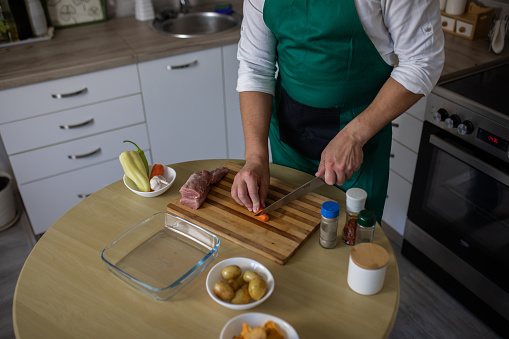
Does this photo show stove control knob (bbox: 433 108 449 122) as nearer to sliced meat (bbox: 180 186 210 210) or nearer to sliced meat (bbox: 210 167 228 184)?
sliced meat (bbox: 210 167 228 184)

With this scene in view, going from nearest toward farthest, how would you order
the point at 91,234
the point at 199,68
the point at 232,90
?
the point at 91,234
the point at 199,68
the point at 232,90

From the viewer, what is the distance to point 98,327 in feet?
3.15

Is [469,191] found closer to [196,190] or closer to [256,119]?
[256,119]

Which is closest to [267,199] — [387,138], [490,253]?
[387,138]

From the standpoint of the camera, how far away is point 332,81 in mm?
1354

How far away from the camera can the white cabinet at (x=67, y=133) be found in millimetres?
2100

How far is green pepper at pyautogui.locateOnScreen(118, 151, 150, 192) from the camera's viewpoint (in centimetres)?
134

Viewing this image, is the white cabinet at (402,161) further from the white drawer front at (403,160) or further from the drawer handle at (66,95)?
the drawer handle at (66,95)

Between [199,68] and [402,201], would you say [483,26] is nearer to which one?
[402,201]

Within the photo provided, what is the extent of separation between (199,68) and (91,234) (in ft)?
4.41

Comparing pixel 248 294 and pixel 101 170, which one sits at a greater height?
pixel 248 294

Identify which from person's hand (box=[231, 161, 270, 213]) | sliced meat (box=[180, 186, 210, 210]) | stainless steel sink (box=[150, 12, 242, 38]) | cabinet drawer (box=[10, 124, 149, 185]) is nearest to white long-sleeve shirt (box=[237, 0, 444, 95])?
person's hand (box=[231, 161, 270, 213])

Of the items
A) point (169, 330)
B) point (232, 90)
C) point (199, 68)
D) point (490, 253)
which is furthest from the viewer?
point (232, 90)

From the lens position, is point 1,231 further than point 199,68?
Yes
